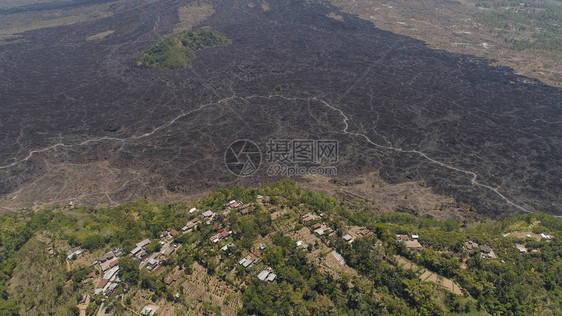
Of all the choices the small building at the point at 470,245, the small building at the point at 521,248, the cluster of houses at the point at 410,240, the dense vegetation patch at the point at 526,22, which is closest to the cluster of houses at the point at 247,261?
the cluster of houses at the point at 410,240

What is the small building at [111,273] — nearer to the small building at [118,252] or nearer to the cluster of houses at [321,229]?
the small building at [118,252]

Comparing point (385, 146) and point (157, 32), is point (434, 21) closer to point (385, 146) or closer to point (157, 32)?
point (385, 146)

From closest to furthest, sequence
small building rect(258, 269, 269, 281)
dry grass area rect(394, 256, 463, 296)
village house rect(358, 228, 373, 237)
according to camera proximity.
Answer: dry grass area rect(394, 256, 463, 296), small building rect(258, 269, 269, 281), village house rect(358, 228, 373, 237)

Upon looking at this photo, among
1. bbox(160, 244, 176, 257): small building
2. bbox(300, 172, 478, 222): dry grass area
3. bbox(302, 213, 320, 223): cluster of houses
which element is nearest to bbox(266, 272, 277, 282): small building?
bbox(302, 213, 320, 223): cluster of houses

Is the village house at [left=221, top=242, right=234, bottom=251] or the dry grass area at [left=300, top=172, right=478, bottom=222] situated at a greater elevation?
the village house at [left=221, top=242, right=234, bottom=251]

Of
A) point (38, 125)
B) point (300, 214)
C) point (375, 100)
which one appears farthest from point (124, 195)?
point (375, 100)

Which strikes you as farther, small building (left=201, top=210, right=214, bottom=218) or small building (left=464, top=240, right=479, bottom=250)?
small building (left=201, top=210, right=214, bottom=218)

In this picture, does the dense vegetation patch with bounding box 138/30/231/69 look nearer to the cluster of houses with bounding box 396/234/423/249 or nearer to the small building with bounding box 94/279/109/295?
the small building with bounding box 94/279/109/295

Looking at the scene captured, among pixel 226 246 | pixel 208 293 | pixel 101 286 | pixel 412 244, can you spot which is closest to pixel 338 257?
pixel 412 244
